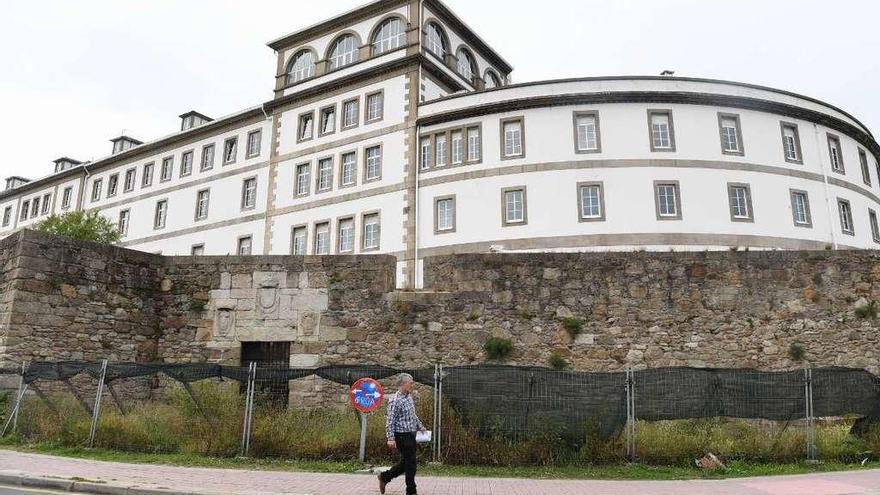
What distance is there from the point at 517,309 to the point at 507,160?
16962 mm

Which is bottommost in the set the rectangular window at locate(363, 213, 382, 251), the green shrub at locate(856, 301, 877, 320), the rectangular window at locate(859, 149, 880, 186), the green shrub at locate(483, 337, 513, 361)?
the green shrub at locate(483, 337, 513, 361)

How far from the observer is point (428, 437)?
27.4 feet

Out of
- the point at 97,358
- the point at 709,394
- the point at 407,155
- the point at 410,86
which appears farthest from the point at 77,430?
the point at 410,86

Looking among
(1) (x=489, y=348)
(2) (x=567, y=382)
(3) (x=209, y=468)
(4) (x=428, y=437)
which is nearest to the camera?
(4) (x=428, y=437)

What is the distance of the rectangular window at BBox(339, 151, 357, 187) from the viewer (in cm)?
3506

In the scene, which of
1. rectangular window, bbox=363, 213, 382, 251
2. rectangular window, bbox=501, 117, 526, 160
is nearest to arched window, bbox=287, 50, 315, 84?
rectangular window, bbox=363, 213, 382, 251

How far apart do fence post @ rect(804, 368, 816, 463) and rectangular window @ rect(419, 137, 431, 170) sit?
77.1 feet

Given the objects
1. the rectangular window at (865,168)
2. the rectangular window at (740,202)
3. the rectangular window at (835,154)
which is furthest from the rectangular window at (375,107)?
the rectangular window at (865,168)

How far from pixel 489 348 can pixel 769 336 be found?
6.25 metres

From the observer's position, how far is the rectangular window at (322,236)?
3509 cm

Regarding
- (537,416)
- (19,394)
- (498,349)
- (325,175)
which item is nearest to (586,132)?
(325,175)

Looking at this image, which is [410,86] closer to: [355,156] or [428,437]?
[355,156]

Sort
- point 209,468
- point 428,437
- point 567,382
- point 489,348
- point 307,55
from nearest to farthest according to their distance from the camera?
point 428,437, point 209,468, point 567,382, point 489,348, point 307,55

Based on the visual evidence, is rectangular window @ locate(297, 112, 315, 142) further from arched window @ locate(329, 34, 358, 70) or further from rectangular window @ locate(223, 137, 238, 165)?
rectangular window @ locate(223, 137, 238, 165)
